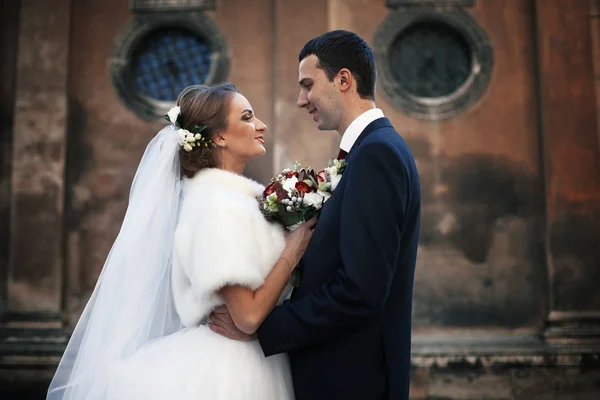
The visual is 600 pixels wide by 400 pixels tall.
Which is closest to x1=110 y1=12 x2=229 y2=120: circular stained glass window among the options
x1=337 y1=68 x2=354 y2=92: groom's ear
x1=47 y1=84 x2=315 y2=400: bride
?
x1=47 y1=84 x2=315 y2=400: bride

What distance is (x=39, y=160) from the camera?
292 inches

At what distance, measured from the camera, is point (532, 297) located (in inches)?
281

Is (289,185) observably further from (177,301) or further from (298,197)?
(177,301)

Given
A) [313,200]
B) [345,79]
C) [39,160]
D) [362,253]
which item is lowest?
[362,253]

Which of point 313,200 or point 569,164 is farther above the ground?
point 569,164

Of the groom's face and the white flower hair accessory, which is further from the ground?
the groom's face

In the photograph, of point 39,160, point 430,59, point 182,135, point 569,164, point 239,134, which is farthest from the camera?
point 430,59

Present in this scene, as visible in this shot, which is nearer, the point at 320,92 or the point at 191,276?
the point at 191,276

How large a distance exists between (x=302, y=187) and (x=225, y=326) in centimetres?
79

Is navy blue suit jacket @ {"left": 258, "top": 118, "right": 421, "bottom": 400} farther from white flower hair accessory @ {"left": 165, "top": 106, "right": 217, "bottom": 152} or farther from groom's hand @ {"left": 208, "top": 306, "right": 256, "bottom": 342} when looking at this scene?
white flower hair accessory @ {"left": 165, "top": 106, "right": 217, "bottom": 152}

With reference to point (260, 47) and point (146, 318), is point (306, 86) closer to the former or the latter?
point (146, 318)

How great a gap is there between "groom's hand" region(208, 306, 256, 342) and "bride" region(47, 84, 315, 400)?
3cm

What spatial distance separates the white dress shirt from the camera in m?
2.68

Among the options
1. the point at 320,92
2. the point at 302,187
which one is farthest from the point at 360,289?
the point at 320,92
